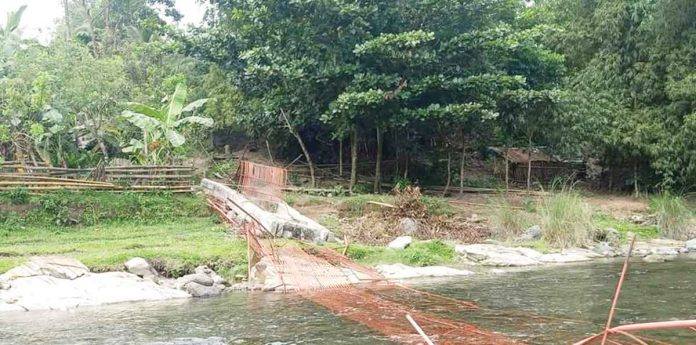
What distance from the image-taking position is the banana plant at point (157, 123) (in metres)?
19.3

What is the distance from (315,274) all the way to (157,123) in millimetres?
10470

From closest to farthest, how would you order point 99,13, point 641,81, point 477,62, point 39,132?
point 39,132, point 477,62, point 641,81, point 99,13

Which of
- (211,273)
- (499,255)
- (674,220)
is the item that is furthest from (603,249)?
(211,273)

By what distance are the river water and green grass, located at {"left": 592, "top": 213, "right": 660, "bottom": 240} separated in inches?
227

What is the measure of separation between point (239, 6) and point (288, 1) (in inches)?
91.1

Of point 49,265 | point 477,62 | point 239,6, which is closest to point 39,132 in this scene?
point 239,6

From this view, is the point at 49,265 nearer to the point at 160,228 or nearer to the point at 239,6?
the point at 160,228

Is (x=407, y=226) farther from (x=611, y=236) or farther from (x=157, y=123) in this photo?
(x=157, y=123)

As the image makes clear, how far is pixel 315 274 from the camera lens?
35.4ft

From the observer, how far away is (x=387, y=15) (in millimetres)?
19625

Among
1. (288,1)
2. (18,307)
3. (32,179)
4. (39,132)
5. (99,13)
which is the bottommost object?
(18,307)

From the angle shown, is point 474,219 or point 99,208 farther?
point 474,219

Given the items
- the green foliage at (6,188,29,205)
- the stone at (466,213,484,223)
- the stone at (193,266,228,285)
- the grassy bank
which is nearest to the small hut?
the stone at (466,213,484,223)

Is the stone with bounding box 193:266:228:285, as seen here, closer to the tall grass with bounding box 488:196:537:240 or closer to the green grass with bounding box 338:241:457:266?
the green grass with bounding box 338:241:457:266
